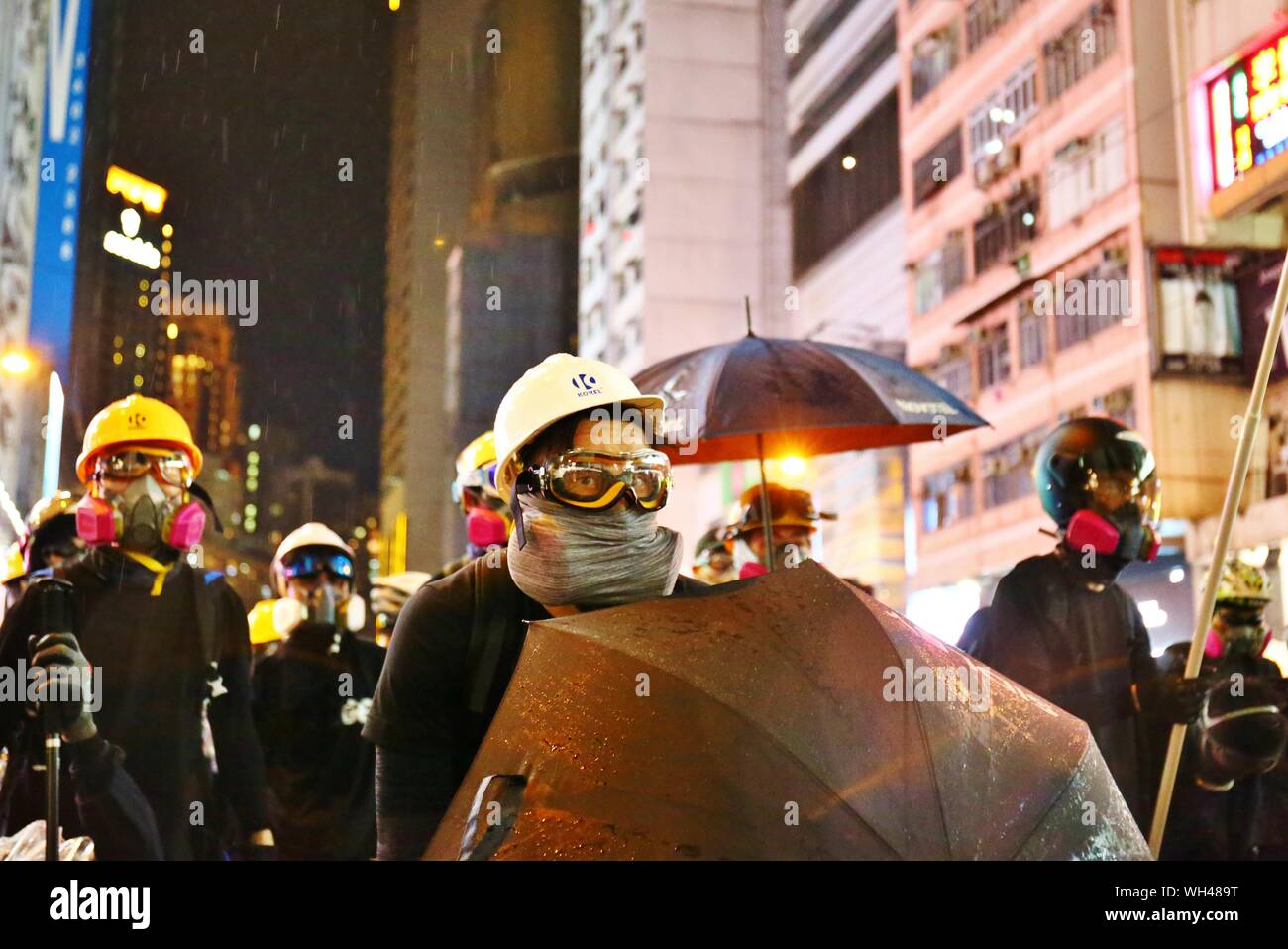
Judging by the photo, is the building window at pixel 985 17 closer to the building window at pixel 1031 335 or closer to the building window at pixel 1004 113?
the building window at pixel 1004 113

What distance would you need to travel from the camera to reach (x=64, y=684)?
4.64 meters

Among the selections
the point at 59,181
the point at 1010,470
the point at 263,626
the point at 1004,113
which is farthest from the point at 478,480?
the point at 1004,113

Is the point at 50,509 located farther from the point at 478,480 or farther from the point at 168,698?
the point at 478,480

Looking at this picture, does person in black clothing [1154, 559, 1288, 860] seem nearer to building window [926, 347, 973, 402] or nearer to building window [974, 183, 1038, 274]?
building window [974, 183, 1038, 274]

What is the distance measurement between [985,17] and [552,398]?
1188 inches

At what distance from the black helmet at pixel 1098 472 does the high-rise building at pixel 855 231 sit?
29951 millimetres

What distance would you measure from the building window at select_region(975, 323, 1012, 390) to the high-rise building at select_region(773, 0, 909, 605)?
4415mm

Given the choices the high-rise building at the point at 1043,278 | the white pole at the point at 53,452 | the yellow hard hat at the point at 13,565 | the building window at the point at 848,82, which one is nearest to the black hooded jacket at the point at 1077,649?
the yellow hard hat at the point at 13,565

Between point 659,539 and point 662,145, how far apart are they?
44642mm

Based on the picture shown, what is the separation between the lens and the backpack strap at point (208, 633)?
5266 mm

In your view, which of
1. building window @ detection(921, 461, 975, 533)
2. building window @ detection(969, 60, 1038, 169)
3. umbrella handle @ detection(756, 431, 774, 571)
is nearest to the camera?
umbrella handle @ detection(756, 431, 774, 571)

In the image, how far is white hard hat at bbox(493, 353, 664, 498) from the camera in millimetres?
2887

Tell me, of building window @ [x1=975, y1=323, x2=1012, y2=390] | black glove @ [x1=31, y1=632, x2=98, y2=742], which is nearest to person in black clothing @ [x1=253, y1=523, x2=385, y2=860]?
black glove @ [x1=31, y1=632, x2=98, y2=742]
